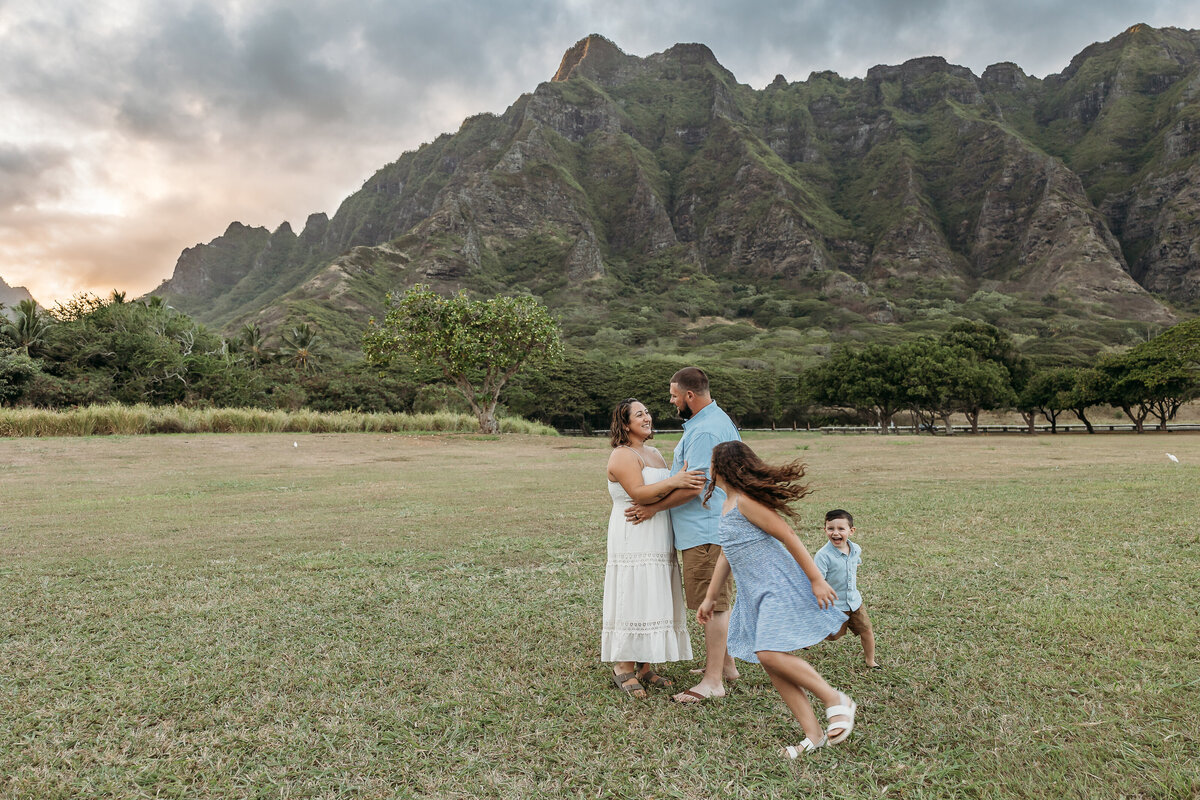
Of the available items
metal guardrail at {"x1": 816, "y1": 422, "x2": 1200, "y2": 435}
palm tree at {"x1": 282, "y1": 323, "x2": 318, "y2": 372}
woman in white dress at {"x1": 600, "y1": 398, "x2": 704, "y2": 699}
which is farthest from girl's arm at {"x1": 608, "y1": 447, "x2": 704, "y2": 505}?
palm tree at {"x1": 282, "y1": 323, "x2": 318, "y2": 372}

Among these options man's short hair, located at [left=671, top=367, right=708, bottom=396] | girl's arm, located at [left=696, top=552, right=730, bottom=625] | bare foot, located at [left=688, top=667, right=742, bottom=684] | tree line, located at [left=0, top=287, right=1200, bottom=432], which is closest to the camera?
girl's arm, located at [left=696, top=552, right=730, bottom=625]

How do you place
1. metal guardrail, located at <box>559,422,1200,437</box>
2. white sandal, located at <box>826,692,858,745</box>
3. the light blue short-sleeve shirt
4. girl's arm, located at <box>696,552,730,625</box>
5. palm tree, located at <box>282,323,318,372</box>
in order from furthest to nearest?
palm tree, located at <box>282,323,318,372</box>
metal guardrail, located at <box>559,422,1200,437</box>
the light blue short-sleeve shirt
girl's arm, located at <box>696,552,730,625</box>
white sandal, located at <box>826,692,858,745</box>

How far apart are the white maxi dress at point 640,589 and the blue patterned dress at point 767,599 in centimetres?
53

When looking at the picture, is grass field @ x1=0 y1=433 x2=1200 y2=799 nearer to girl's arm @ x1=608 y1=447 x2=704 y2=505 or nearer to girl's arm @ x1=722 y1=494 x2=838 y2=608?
girl's arm @ x1=722 y1=494 x2=838 y2=608

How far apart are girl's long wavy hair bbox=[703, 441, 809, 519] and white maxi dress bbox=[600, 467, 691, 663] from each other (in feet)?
2.02

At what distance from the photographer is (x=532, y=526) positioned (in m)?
9.88

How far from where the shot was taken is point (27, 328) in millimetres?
33719

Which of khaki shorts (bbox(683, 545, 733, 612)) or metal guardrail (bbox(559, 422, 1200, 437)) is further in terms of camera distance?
metal guardrail (bbox(559, 422, 1200, 437))

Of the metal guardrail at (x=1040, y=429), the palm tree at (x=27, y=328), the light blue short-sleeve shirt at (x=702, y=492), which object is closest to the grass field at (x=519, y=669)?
the light blue short-sleeve shirt at (x=702, y=492)

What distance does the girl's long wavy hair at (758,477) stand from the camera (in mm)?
3312

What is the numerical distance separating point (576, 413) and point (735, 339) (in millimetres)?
68414

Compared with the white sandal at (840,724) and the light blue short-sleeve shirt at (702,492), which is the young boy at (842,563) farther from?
the white sandal at (840,724)

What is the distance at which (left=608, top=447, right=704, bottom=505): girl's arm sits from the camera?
3.69 m

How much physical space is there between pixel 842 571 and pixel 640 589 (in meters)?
1.33
